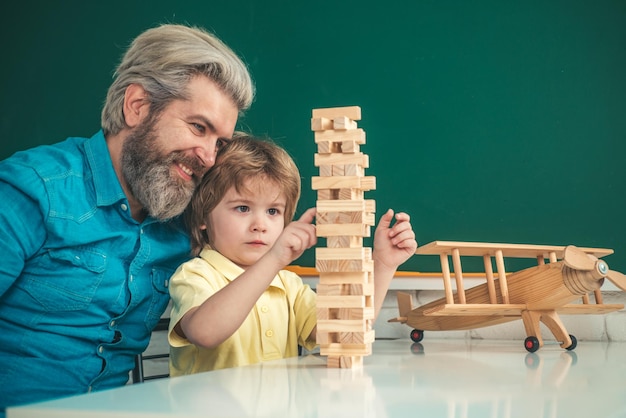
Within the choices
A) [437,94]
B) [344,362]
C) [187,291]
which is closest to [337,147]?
[344,362]

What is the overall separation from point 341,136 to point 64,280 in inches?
31.6

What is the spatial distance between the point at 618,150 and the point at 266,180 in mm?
1075

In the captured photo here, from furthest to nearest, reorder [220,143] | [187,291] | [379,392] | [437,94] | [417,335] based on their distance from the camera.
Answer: [437,94] → [417,335] → [220,143] → [187,291] → [379,392]

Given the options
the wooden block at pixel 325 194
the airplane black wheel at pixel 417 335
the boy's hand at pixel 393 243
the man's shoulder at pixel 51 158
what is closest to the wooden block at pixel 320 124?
the wooden block at pixel 325 194

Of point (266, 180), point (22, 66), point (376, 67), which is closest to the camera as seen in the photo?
point (266, 180)

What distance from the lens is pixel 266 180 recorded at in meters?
1.63

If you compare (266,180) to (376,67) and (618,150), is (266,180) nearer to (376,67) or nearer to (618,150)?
(376,67)

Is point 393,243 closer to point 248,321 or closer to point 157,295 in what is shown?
point 248,321

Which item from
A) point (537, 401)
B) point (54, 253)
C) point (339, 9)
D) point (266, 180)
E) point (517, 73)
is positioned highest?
point (339, 9)

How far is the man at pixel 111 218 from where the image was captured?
4.79 feet

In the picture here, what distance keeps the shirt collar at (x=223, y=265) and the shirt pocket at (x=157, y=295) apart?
14cm

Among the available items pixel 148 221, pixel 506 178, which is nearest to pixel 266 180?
pixel 148 221

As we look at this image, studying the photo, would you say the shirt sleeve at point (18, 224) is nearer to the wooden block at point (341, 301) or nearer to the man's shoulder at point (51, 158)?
the man's shoulder at point (51, 158)

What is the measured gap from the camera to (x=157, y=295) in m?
1.64
